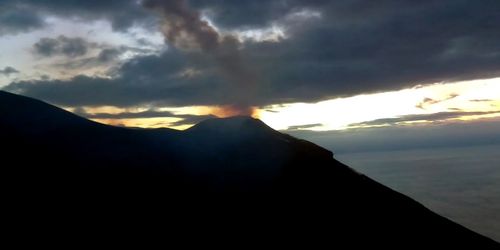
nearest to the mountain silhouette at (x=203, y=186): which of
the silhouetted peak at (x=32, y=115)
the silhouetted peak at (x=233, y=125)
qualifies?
the silhouetted peak at (x=32, y=115)

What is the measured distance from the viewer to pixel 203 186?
89.7 metres

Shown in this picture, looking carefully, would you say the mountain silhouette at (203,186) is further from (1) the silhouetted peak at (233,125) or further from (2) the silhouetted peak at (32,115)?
(1) the silhouetted peak at (233,125)

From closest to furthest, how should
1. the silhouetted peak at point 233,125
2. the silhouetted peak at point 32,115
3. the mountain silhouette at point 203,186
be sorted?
the mountain silhouette at point 203,186 < the silhouetted peak at point 32,115 < the silhouetted peak at point 233,125

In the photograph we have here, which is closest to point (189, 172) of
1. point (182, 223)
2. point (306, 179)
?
Result: point (182, 223)

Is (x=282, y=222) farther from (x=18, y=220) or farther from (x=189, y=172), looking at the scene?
(x=18, y=220)

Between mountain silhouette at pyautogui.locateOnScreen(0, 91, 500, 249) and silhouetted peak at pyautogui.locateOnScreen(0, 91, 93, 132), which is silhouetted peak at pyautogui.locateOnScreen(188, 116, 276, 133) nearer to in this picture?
mountain silhouette at pyautogui.locateOnScreen(0, 91, 500, 249)

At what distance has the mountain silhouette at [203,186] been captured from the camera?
2997 inches

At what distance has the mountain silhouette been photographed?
76.1 metres

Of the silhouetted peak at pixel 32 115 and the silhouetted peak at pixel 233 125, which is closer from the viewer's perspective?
the silhouetted peak at pixel 32 115

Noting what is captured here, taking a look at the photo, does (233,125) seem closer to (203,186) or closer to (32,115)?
(203,186)

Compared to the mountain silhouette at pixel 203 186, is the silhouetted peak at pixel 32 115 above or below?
above

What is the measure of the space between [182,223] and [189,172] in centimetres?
2079

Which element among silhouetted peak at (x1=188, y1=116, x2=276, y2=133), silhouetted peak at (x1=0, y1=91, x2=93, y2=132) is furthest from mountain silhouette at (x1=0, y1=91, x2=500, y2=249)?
silhouetted peak at (x1=188, y1=116, x2=276, y2=133)

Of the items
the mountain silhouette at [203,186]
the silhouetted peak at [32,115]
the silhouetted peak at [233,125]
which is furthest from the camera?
the silhouetted peak at [233,125]
